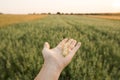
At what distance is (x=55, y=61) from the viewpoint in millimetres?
1839

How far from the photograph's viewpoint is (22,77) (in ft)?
15.0

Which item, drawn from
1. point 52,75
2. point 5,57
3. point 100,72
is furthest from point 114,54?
point 52,75

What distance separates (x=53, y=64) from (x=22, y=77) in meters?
2.88

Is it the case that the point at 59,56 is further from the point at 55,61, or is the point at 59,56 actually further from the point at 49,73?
the point at 49,73

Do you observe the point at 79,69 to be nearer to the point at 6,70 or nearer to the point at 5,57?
the point at 6,70

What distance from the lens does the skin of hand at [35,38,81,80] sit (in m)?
1.68

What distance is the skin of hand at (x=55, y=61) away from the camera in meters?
1.68

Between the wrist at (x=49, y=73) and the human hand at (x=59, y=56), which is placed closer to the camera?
the wrist at (x=49, y=73)

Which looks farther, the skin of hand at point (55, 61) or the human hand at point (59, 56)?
the human hand at point (59, 56)

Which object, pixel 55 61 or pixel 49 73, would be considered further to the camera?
pixel 55 61

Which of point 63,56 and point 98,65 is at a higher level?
point 63,56

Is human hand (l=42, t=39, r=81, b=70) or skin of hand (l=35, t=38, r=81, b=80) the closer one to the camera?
skin of hand (l=35, t=38, r=81, b=80)

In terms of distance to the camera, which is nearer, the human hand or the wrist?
the wrist

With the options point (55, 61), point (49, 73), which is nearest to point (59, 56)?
point (55, 61)
